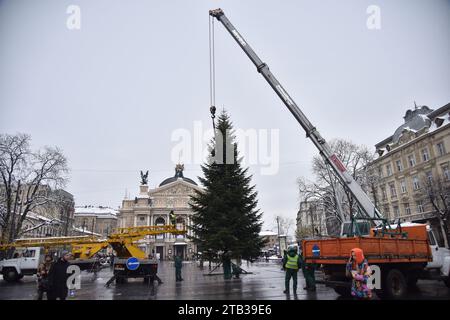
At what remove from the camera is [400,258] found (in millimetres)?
9344

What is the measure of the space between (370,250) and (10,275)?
2166cm

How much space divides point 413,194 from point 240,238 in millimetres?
29921

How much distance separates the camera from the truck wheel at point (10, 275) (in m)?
19.0

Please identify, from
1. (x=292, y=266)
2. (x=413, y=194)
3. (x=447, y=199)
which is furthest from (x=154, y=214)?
(x=292, y=266)

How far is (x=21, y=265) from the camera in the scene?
1986 centimetres

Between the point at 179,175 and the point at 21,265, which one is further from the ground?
the point at 179,175

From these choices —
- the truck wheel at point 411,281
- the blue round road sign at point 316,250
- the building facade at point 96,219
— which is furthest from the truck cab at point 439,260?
the building facade at point 96,219

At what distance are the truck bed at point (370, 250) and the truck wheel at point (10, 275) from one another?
63.8 feet

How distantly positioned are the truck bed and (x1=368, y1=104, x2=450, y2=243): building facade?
22.9 metres

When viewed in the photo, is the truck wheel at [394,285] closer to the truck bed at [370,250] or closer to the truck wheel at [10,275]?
the truck bed at [370,250]

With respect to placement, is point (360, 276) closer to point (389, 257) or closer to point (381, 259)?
point (381, 259)

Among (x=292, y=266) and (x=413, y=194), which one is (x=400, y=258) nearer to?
(x=292, y=266)

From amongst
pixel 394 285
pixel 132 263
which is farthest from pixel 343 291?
pixel 132 263

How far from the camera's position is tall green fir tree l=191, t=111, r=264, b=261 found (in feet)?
58.6
